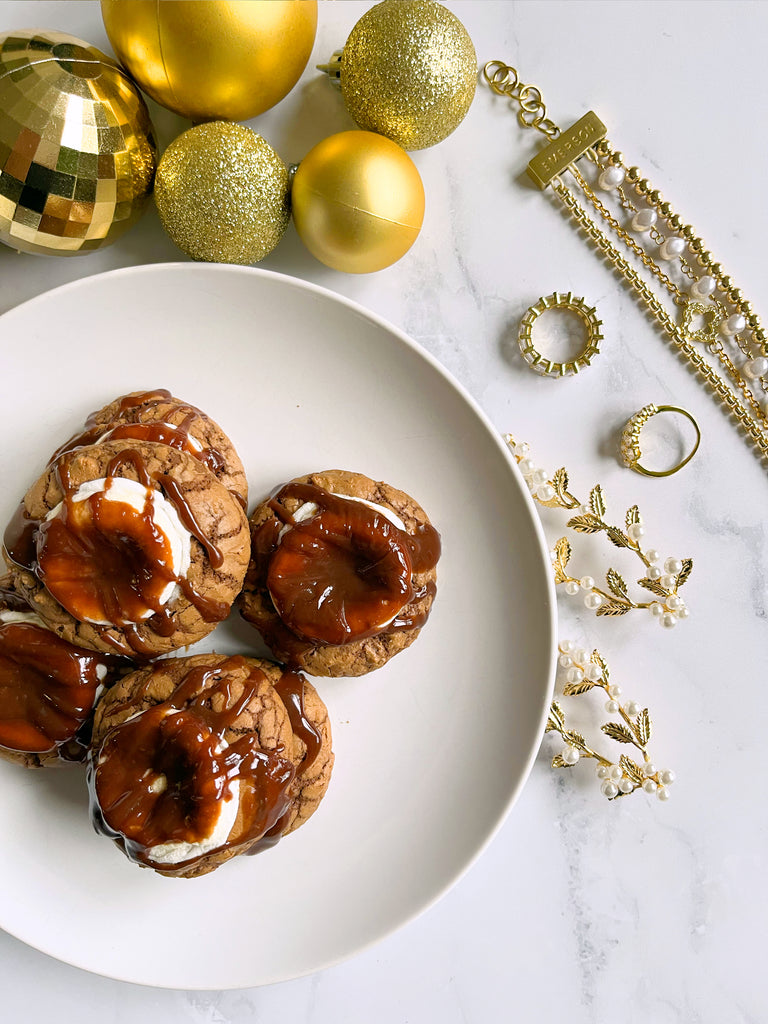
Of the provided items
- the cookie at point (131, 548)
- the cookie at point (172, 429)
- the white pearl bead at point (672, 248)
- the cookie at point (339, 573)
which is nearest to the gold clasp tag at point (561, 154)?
the white pearl bead at point (672, 248)

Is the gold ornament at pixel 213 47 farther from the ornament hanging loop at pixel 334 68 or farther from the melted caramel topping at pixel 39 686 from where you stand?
the melted caramel topping at pixel 39 686

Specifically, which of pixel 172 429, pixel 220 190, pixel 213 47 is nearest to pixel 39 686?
pixel 172 429

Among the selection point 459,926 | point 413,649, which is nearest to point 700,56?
point 413,649

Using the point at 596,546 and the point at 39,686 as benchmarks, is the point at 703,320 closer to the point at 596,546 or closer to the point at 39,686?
the point at 596,546

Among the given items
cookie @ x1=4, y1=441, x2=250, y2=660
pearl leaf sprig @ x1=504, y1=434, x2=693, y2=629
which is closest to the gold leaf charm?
pearl leaf sprig @ x1=504, y1=434, x2=693, y2=629

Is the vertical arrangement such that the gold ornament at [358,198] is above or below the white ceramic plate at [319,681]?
above

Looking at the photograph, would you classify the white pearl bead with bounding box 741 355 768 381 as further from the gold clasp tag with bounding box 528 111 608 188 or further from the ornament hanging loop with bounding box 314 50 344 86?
the ornament hanging loop with bounding box 314 50 344 86

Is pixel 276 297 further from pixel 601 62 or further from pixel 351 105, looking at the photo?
pixel 601 62

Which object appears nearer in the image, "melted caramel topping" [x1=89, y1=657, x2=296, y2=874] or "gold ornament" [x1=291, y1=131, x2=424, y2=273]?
"melted caramel topping" [x1=89, y1=657, x2=296, y2=874]
